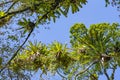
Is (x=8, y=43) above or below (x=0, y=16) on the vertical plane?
below

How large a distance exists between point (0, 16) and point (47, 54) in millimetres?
3050

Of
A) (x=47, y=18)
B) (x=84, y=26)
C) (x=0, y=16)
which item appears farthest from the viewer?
(x=84, y=26)

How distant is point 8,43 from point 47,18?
398cm

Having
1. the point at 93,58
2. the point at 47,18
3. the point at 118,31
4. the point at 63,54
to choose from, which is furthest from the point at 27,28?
the point at 118,31

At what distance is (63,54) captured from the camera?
1664 cm

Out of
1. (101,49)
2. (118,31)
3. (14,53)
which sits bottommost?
(14,53)

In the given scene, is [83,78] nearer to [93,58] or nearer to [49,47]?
[93,58]

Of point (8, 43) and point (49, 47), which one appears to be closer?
point (8, 43)

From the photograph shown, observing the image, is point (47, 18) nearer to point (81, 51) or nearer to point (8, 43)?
point (81, 51)

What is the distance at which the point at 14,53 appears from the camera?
12.9 m

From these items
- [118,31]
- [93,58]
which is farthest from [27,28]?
[118,31]

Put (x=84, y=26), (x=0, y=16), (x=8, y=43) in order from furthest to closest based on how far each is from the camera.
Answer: (x=84, y=26) → (x=0, y=16) → (x=8, y=43)

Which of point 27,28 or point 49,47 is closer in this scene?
point 27,28

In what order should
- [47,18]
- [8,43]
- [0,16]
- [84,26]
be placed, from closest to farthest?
1. [8,43]
2. [0,16]
3. [47,18]
4. [84,26]
